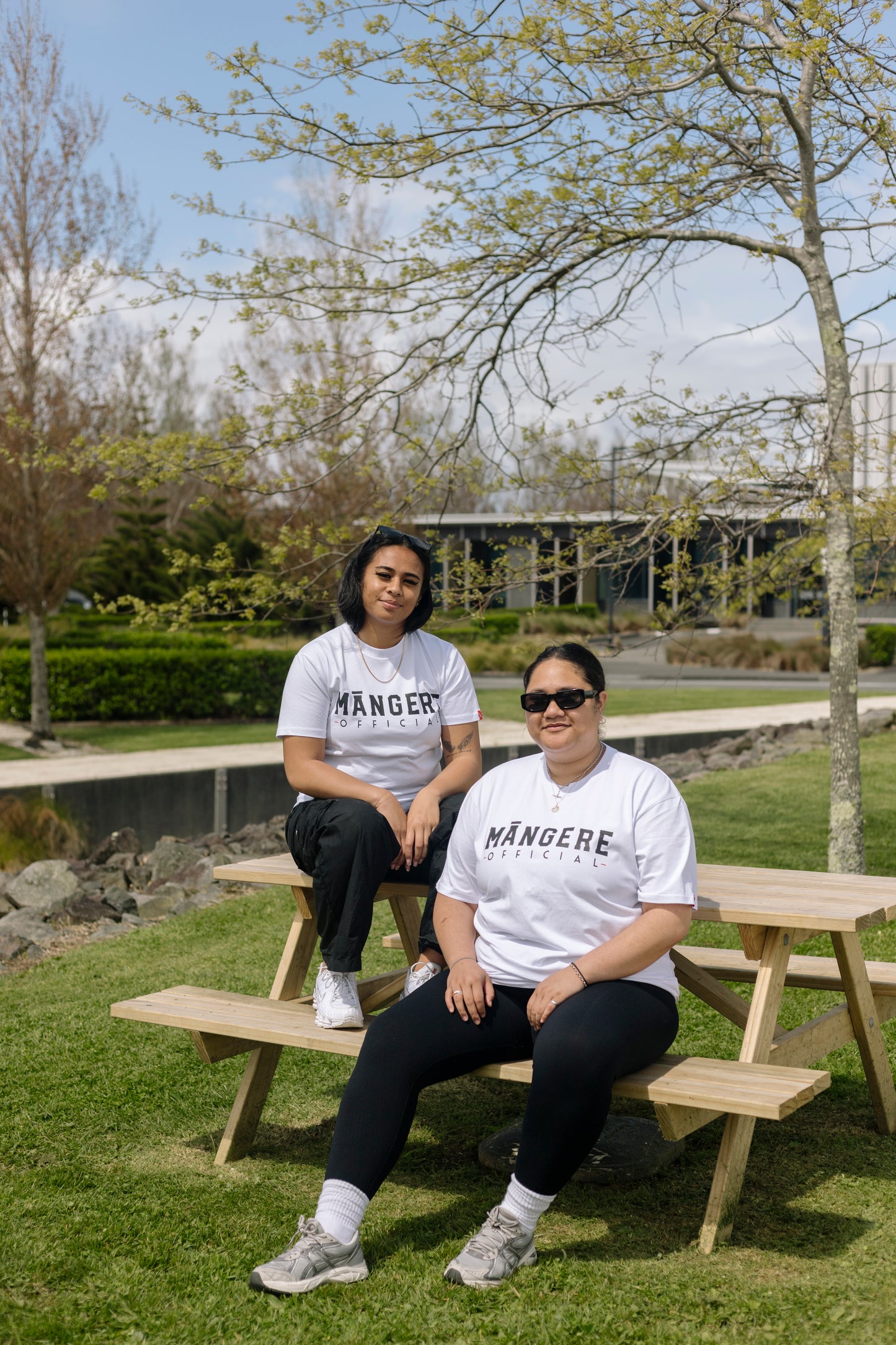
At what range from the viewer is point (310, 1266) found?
285 centimetres

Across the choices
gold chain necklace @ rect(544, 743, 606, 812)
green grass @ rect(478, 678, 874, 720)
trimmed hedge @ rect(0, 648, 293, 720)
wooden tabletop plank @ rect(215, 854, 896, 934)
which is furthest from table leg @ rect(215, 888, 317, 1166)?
trimmed hedge @ rect(0, 648, 293, 720)

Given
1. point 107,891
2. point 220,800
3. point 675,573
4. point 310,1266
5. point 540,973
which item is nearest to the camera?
point 310,1266

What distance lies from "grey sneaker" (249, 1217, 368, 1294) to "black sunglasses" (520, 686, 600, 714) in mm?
1311

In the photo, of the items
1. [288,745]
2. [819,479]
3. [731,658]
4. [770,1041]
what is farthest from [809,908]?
[731,658]

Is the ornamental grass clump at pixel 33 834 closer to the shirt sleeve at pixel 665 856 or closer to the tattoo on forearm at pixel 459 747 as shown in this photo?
the tattoo on forearm at pixel 459 747

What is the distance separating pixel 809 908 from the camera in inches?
128

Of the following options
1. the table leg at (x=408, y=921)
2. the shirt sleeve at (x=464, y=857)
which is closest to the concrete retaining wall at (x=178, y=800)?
the table leg at (x=408, y=921)

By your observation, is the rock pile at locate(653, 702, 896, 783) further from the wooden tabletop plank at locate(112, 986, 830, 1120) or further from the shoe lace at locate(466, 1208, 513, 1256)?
the shoe lace at locate(466, 1208, 513, 1256)

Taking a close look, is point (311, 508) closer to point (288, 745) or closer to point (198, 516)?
point (198, 516)

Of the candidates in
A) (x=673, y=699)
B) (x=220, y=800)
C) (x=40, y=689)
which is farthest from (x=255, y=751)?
(x=673, y=699)

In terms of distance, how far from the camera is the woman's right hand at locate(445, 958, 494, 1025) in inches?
121

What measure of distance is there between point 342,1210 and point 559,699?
1.30 m

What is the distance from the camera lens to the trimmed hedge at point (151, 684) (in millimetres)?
18375

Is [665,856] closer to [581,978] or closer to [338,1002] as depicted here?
[581,978]
